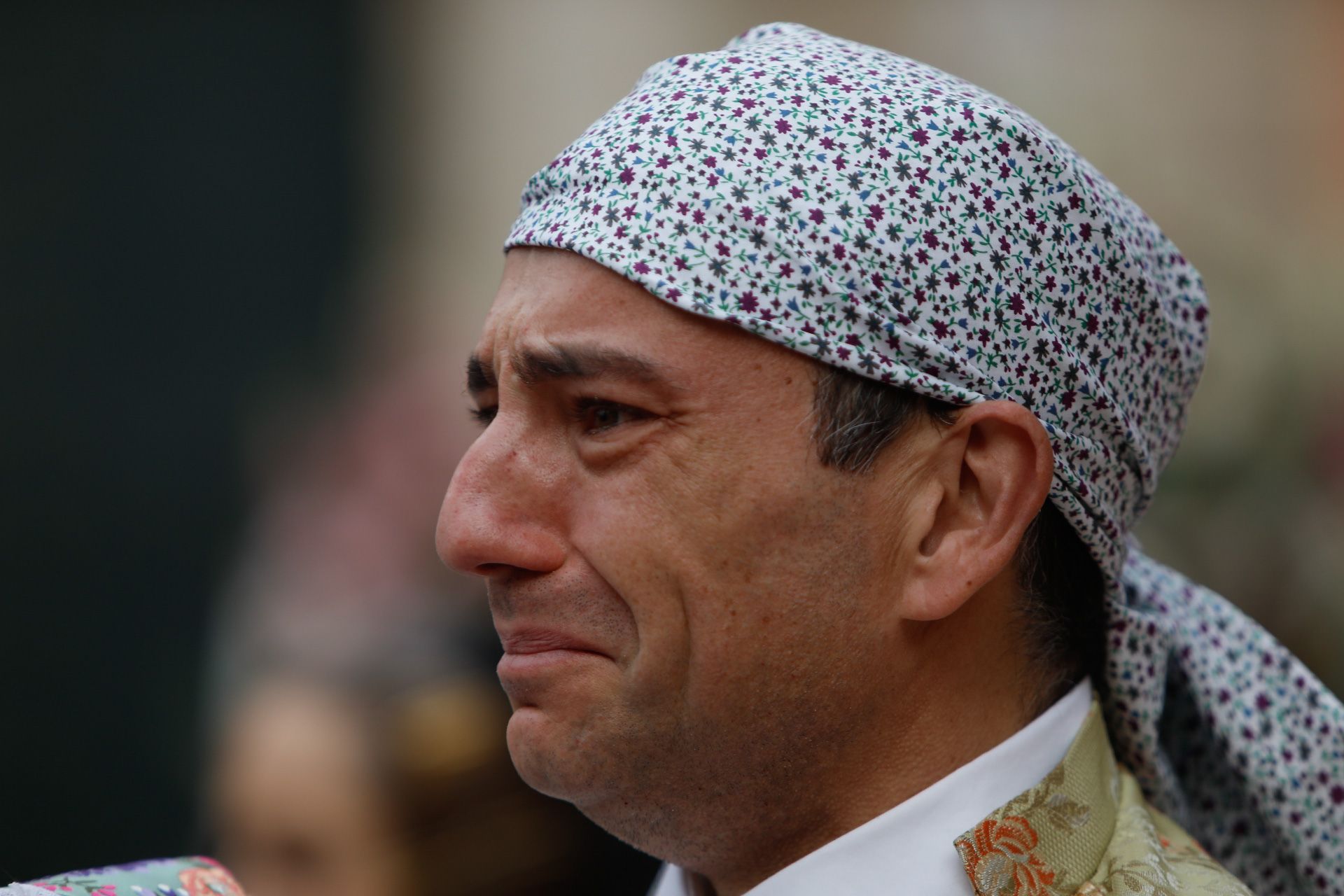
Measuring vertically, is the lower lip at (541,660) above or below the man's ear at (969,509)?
below

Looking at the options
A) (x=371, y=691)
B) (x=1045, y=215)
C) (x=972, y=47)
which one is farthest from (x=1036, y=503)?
(x=972, y=47)

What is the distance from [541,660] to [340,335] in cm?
497

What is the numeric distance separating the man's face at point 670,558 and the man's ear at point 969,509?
5 cm

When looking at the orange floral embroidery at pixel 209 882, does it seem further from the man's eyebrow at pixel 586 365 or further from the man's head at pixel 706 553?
the man's eyebrow at pixel 586 365

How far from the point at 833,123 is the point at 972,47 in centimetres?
461

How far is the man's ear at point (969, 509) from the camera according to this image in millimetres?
1893

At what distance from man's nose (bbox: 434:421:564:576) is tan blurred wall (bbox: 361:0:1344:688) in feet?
9.88

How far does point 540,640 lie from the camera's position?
76.2 inches

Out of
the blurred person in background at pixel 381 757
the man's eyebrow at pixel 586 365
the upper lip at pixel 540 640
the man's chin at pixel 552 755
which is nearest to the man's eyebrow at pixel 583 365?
the man's eyebrow at pixel 586 365

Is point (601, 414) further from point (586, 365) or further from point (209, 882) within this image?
point (209, 882)

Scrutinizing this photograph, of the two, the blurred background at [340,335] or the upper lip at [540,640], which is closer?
the upper lip at [540,640]

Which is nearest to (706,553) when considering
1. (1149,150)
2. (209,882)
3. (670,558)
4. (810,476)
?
(670,558)

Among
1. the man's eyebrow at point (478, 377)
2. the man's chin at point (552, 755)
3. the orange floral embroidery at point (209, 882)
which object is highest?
the man's eyebrow at point (478, 377)

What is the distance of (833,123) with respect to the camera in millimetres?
1921
